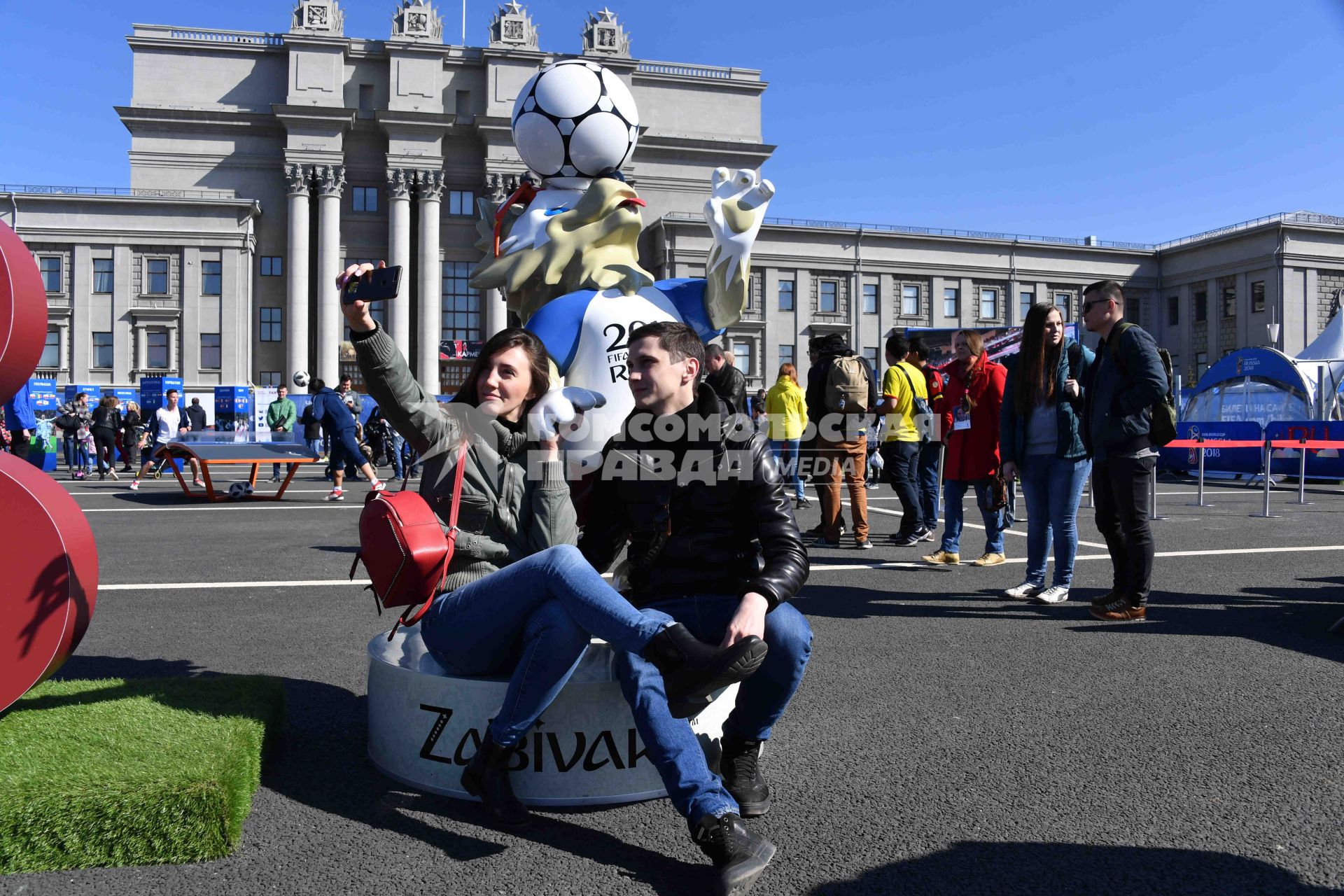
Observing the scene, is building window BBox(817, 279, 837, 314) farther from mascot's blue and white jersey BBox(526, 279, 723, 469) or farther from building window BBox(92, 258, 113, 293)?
mascot's blue and white jersey BBox(526, 279, 723, 469)

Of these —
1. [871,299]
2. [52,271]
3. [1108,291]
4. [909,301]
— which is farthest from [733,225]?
[909,301]

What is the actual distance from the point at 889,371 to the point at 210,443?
8404mm

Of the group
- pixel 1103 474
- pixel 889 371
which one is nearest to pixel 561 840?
pixel 1103 474

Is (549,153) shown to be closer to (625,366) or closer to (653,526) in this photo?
(625,366)

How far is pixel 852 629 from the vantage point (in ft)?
15.9

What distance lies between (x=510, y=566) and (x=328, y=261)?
49.2 metres

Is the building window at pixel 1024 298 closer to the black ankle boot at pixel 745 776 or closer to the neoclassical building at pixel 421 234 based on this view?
the neoclassical building at pixel 421 234

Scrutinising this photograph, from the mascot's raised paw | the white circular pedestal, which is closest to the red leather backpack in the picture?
the white circular pedestal

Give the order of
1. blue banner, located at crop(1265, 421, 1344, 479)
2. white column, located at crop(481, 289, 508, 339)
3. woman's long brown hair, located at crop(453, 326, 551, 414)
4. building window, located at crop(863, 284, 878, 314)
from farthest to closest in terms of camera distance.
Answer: building window, located at crop(863, 284, 878, 314), white column, located at crop(481, 289, 508, 339), blue banner, located at crop(1265, 421, 1344, 479), woman's long brown hair, located at crop(453, 326, 551, 414)

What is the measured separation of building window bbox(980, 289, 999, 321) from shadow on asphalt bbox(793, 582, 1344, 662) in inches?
1909

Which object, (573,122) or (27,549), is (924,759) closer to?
(27,549)

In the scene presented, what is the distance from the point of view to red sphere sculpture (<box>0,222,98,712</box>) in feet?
8.63

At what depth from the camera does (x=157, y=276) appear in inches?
1745

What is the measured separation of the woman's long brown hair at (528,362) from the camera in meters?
3.01
